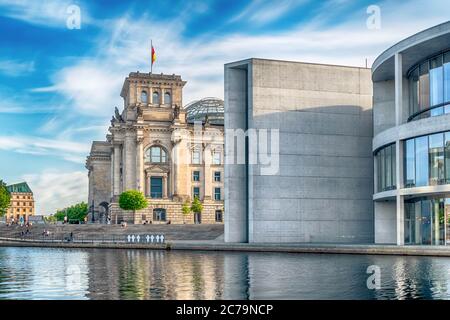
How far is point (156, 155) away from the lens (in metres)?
138

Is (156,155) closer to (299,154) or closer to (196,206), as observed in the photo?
(196,206)

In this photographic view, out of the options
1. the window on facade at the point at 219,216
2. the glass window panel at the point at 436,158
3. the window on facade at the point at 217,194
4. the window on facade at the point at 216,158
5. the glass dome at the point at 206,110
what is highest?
the glass dome at the point at 206,110

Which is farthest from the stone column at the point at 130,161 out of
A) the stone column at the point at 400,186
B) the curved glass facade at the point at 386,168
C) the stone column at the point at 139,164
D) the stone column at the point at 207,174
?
the stone column at the point at 400,186

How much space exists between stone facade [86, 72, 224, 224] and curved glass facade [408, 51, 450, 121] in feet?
249

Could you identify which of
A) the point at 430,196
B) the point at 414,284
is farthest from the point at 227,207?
the point at 414,284

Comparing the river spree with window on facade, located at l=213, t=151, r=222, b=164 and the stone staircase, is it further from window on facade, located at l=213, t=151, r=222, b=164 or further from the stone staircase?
window on facade, located at l=213, t=151, r=222, b=164

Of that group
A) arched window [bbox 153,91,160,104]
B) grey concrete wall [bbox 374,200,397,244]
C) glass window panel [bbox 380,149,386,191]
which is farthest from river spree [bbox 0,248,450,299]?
arched window [bbox 153,91,160,104]

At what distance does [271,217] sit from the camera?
68.4 metres

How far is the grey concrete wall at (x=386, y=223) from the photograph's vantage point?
213 feet

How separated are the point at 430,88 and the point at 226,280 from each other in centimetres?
3364

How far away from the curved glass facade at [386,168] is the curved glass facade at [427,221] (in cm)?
249

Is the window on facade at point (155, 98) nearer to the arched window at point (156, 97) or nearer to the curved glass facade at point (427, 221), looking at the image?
the arched window at point (156, 97)
